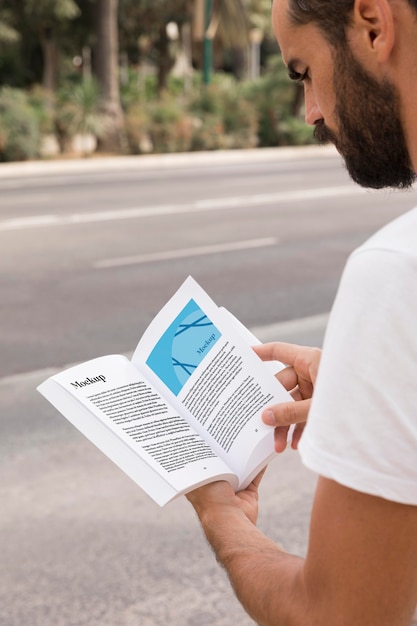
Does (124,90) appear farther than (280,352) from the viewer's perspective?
Yes

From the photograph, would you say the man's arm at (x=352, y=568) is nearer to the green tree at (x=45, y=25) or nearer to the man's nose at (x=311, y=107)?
the man's nose at (x=311, y=107)

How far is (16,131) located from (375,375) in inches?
866

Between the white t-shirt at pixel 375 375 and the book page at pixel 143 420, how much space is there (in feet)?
1.65

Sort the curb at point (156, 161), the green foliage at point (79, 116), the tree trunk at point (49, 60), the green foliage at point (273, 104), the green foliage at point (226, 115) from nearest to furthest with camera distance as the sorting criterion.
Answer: the curb at point (156, 161), the green foliage at point (79, 116), the green foliage at point (226, 115), the green foliage at point (273, 104), the tree trunk at point (49, 60)

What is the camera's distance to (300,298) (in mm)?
8445

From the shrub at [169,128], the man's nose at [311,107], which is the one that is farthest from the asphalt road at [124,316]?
the shrub at [169,128]

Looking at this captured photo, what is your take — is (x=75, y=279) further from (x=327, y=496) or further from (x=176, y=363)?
(x=327, y=496)

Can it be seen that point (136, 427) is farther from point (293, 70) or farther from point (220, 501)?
point (293, 70)

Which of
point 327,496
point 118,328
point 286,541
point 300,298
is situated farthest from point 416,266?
point 300,298

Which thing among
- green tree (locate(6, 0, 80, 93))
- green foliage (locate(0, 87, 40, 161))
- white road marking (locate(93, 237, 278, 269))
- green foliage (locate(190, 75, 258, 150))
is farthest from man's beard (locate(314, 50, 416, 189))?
green tree (locate(6, 0, 80, 93))

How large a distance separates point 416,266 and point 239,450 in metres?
0.67

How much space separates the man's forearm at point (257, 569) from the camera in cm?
134

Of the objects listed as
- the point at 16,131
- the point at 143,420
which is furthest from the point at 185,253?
the point at 16,131

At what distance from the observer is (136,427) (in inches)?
68.1
